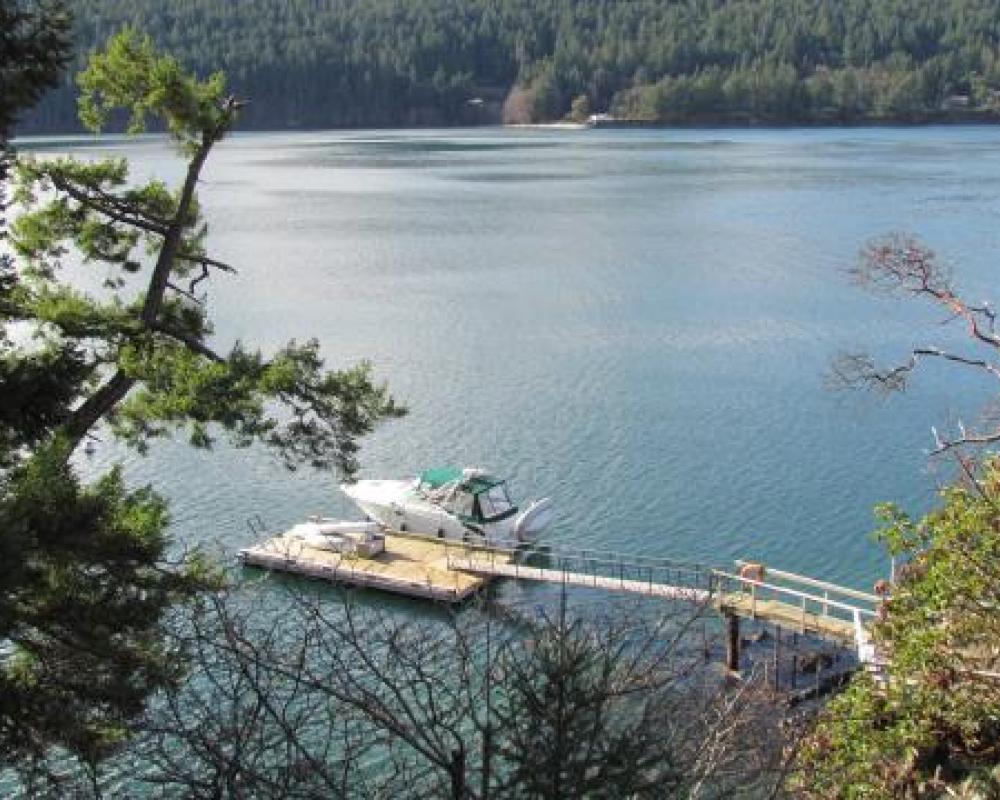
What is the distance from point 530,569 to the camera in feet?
62.1

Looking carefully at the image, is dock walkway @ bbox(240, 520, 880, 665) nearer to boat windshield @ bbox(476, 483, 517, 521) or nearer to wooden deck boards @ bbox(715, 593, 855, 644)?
wooden deck boards @ bbox(715, 593, 855, 644)

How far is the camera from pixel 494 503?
20875 mm

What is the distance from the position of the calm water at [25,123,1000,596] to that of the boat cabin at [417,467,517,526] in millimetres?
1203

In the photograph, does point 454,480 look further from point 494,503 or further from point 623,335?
point 623,335

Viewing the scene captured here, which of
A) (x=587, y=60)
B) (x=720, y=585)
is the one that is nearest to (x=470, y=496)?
(x=720, y=585)

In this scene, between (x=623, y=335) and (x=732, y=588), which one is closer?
(x=732, y=588)

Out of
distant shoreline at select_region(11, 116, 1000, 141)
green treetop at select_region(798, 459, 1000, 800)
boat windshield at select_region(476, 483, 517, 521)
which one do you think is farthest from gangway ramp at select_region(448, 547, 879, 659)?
distant shoreline at select_region(11, 116, 1000, 141)

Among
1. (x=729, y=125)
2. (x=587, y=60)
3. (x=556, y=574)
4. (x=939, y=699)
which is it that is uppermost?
(x=939, y=699)

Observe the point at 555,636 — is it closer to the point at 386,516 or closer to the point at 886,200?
the point at 386,516

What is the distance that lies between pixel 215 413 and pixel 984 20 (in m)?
137

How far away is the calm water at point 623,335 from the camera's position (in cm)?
2231

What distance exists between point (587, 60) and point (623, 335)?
102 metres

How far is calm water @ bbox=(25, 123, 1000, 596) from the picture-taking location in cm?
2231

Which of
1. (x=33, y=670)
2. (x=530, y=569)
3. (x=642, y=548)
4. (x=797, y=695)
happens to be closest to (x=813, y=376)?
(x=642, y=548)
